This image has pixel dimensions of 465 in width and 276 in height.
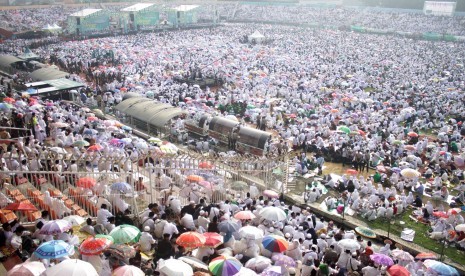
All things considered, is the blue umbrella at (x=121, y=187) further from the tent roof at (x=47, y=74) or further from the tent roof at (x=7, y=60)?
the tent roof at (x=7, y=60)

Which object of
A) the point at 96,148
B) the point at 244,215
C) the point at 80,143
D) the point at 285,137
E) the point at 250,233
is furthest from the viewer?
the point at 285,137

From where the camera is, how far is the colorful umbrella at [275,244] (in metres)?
8.16

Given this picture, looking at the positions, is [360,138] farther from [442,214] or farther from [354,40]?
[354,40]

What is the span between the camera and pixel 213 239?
26.2 ft

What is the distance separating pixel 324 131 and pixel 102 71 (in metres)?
15.8

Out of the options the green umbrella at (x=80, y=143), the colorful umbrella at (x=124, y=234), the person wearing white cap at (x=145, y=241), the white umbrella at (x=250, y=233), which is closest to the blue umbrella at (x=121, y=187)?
the person wearing white cap at (x=145, y=241)

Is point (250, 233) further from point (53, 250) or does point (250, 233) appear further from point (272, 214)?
point (53, 250)

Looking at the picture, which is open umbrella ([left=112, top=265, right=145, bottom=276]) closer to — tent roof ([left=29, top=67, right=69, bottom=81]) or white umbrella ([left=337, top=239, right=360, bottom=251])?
white umbrella ([left=337, top=239, right=360, bottom=251])

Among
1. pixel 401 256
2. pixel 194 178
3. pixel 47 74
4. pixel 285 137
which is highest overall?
pixel 47 74

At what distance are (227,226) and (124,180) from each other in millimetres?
2710

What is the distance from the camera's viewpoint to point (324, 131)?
1877cm

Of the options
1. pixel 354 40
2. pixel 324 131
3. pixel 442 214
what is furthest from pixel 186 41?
pixel 442 214

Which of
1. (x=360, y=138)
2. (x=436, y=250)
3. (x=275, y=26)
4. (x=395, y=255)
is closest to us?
(x=395, y=255)

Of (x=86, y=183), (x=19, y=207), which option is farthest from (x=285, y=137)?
(x=19, y=207)
